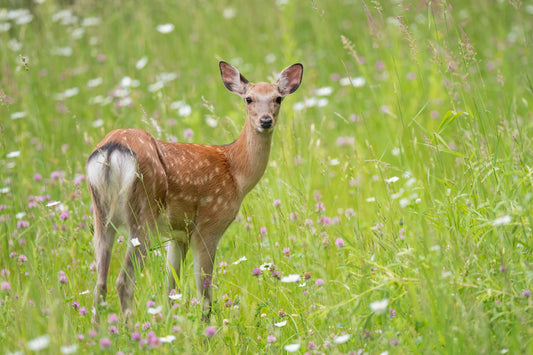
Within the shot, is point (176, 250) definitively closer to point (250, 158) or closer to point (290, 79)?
point (250, 158)

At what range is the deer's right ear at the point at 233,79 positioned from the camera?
15.8ft

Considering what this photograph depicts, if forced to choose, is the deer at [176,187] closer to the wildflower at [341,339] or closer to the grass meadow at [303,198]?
the grass meadow at [303,198]

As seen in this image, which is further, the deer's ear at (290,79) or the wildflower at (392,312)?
the deer's ear at (290,79)

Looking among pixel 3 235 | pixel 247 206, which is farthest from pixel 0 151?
pixel 247 206

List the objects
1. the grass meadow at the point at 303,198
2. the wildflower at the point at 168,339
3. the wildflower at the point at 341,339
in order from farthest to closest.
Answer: the grass meadow at the point at 303,198, the wildflower at the point at 341,339, the wildflower at the point at 168,339

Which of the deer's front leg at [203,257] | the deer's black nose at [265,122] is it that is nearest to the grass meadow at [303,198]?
the deer's front leg at [203,257]

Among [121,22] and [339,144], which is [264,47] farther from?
[339,144]

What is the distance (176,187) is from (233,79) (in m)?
1.19

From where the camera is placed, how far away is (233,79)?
488 centimetres

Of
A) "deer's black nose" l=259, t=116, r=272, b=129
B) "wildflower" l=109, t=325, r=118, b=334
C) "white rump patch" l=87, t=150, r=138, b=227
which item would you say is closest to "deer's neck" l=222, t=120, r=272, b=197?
"deer's black nose" l=259, t=116, r=272, b=129

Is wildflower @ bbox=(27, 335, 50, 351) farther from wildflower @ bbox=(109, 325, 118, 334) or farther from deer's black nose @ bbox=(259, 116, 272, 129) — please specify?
deer's black nose @ bbox=(259, 116, 272, 129)

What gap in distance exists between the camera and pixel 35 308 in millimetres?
3002

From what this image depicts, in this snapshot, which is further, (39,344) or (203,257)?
(203,257)

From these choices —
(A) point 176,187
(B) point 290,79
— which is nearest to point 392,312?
(A) point 176,187
